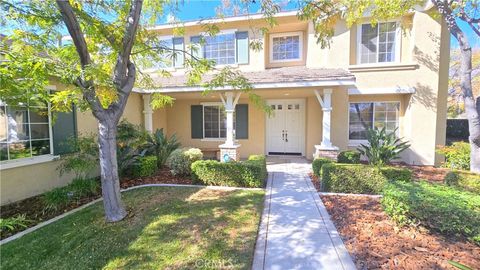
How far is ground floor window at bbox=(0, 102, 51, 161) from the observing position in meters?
5.43

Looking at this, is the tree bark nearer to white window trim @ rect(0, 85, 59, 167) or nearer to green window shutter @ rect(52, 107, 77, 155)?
white window trim @ rect(0, 85, 59, 167)

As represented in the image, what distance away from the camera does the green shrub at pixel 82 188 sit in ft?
18.2

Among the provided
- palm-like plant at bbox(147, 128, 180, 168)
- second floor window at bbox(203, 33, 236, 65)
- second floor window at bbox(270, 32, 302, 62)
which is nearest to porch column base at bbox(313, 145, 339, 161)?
second floor window at bbox(270, 32, 302, 62)

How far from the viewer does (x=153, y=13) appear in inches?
215

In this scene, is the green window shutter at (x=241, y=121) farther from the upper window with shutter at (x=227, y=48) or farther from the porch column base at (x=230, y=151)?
the porch column base at (x=230, y=151)

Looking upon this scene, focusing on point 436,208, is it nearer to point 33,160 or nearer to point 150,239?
point 150,239

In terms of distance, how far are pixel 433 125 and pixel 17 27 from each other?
12.7 metres

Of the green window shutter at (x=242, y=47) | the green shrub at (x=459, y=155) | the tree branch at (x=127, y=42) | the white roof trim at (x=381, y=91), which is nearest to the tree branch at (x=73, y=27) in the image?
the tree branch at (x=127, y=42)

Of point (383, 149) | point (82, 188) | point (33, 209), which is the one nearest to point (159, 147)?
point (82, 188)

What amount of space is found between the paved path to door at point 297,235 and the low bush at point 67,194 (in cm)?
458

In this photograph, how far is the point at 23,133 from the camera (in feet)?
18.8

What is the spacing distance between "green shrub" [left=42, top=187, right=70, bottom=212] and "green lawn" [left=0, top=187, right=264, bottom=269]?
719mm

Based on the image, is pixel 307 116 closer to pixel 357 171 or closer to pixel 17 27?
pixel 357 171

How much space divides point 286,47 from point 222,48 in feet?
10.2
